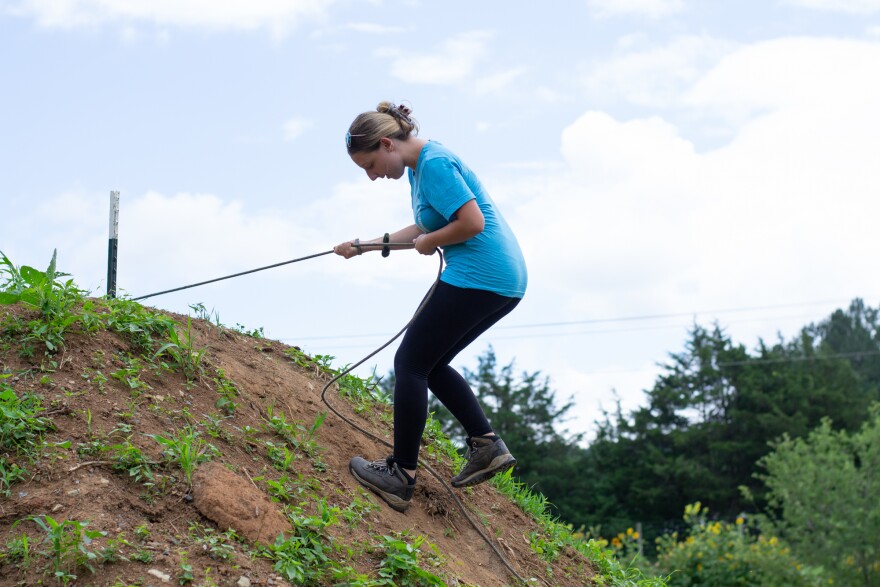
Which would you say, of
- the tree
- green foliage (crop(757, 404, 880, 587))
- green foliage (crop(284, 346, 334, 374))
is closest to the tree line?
the tree

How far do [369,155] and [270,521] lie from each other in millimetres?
1613

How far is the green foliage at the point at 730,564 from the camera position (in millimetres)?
13469

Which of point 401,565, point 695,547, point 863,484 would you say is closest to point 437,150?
point 401,565

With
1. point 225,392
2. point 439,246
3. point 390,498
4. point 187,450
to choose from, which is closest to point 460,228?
point 439,246

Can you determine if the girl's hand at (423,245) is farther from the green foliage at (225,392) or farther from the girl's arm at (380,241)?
the green foliage at (225,392)

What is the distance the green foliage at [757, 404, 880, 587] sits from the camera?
15.9m

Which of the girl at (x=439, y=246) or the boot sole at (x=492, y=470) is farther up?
the girl at (x=439, y=246)

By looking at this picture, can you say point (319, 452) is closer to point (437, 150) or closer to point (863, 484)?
point (437, 150)

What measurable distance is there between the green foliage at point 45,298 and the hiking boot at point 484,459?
Answer: 204cm

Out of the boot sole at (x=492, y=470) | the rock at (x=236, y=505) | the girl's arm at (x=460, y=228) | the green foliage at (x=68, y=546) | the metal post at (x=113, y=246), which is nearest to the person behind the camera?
the green foliage at (x=68, y=546)

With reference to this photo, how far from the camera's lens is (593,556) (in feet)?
17.9

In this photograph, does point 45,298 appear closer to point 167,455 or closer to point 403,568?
point 167,455

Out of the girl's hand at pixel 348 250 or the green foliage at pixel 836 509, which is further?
the green foliage at pixel 836 509

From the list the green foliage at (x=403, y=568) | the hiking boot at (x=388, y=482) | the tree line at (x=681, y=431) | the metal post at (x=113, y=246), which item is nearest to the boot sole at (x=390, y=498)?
the hiking boot at (x=388, y=482)
